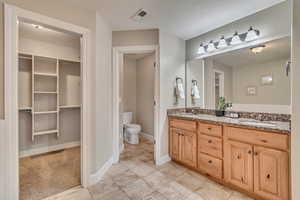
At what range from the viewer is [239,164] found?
1.88m

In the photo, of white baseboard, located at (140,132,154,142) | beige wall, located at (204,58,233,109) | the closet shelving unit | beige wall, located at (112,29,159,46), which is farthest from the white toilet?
beige wall, located at (112,29,159,46)

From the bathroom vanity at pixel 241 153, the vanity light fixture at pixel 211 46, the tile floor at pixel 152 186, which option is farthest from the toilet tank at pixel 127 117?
the vanity light fixture at pixel 211 46

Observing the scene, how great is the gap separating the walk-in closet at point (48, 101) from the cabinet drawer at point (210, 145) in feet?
6.45

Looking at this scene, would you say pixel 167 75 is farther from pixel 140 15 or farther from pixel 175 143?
pixel 175 143

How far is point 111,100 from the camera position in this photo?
9.09ft

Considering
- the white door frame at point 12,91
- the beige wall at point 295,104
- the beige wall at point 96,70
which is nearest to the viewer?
the beige wall at point 295,104

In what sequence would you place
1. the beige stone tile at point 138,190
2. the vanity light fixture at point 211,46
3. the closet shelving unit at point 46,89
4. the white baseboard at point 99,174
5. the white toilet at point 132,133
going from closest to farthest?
1. the beige stone tile at point 138,190
2. the white baseboard at point 99,174
3. the vanity light fixture at point 211,46
4. the closet shelving unit at point 46,89
5. the white toilet at point 132,133

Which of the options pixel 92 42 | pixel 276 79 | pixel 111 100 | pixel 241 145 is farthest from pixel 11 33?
pixel 276 79

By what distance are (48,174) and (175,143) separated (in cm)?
209

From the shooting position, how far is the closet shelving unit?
2.95 metres

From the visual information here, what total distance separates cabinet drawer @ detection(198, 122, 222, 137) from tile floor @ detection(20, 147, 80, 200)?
6.34 ft

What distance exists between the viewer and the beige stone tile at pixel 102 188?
189 centimetres

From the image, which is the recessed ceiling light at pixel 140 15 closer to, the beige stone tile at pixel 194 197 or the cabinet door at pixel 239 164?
the cabinet door at pixel 239 164

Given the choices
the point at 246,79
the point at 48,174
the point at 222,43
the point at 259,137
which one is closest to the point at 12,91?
the point at 48,174
